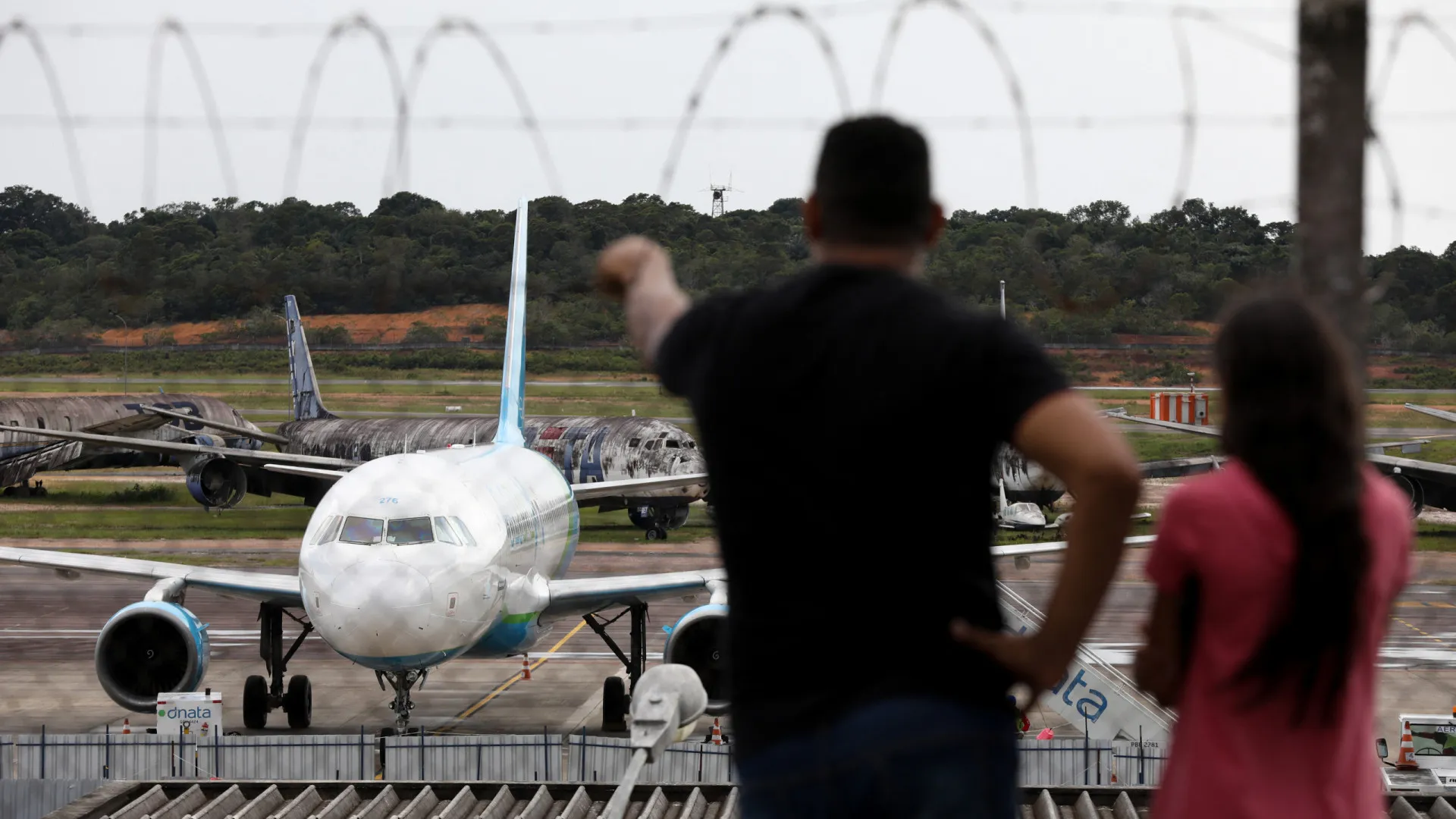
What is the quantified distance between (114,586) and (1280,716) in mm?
48288

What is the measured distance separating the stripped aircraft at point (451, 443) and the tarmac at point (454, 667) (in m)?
6.19

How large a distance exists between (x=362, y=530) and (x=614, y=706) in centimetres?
767

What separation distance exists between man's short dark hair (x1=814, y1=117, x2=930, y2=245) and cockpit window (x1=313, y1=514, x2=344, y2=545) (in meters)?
17.0

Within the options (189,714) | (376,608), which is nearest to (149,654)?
(189,714)

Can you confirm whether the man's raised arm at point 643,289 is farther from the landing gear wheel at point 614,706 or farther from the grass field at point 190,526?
the grass field at point 190,526

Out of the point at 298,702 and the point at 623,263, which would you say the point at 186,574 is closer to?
the point at 298,702

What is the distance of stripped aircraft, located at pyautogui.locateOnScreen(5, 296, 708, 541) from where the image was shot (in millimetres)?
53375

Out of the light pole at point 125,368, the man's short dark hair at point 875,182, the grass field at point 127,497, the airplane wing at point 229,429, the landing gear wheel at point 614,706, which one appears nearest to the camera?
the man's short dark hair at point 875,182

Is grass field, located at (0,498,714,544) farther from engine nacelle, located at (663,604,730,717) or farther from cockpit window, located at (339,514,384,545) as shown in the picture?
cockpit window, located at (339,514,384,545)

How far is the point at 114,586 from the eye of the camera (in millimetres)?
46750

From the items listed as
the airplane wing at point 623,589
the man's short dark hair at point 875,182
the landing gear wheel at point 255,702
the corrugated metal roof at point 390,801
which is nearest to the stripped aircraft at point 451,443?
the landing gear wheel at point 255,702

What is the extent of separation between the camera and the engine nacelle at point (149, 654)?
23438mm

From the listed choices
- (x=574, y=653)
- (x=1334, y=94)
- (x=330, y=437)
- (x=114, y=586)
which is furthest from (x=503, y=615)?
(x=330, y=437)

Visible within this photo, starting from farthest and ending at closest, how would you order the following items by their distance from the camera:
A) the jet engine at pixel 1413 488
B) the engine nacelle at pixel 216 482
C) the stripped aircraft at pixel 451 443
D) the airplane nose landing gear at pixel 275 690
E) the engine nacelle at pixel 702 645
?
the engine nacelle at pixel 216 482
the stripped aircraft at pixel 451 443
the jet engine at pixel 1413 488
the airplane nose landing gear at pixel 275 690
the engine nacelle at pixel 702 645
